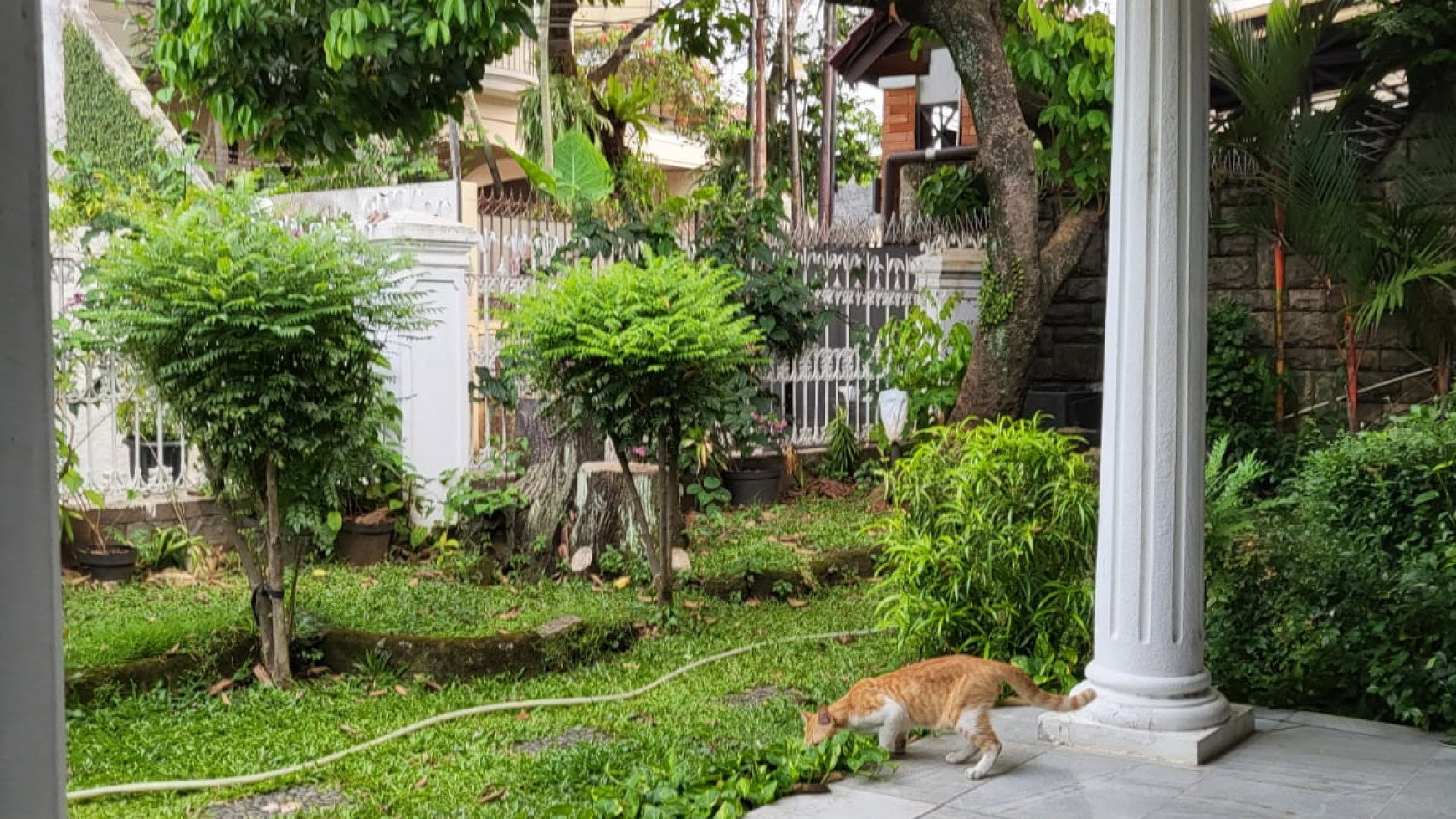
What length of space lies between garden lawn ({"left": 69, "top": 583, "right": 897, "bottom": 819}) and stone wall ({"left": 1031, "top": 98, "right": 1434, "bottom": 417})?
6.12 m

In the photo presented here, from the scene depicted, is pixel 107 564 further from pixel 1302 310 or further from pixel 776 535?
pixel 1302 310

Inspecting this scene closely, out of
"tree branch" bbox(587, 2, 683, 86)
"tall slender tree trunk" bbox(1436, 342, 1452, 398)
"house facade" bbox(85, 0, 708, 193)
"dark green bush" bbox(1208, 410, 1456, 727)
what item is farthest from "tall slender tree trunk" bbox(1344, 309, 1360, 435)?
"tree branch" bbox(587, 2, 683, 86)

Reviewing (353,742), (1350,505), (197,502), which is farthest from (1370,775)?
(197,502)

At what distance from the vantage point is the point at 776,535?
9336 mm

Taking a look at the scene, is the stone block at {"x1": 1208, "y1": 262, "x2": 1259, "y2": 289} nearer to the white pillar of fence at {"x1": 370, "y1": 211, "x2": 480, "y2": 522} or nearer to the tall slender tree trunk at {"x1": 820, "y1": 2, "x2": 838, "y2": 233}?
the white pillar of fence at {"x1": 370, "y1": 211, "x2": 480, "y2": 522}

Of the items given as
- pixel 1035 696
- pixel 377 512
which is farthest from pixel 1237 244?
pixel 1035 696

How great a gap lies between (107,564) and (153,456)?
3.51ft

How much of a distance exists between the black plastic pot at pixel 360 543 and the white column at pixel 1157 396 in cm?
491

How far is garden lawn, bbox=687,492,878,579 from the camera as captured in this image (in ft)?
27.1

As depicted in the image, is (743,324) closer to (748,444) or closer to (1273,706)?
(748,444)

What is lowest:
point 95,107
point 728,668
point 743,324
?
point 728,668

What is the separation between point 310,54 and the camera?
645cm

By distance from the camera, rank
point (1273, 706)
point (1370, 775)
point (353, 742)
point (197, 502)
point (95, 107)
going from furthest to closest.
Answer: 1. point (95, 107)
2. point (197, 502)
3. point (1273, 706)
4. point (353, 742)
5. point (1370, 775)

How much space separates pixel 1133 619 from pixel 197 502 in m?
5.72
